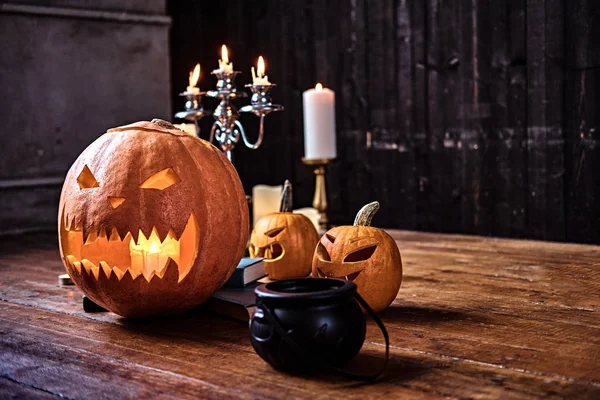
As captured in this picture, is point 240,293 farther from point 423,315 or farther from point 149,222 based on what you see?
point 423,315

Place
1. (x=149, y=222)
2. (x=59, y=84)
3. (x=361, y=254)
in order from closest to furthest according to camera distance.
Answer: (x=149, y=222) → (x=361, y=254) → (x=59, y=84)

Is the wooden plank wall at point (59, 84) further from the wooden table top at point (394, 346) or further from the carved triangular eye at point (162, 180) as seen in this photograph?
the carved triangular eye at point (162, 180)

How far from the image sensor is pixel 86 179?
4.97 ft

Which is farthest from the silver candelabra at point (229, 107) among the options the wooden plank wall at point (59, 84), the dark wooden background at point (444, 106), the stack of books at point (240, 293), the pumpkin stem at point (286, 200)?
the wooden plank wall at point (59, 84)

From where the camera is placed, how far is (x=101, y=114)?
3541 mm

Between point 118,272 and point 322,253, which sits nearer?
point 118,272

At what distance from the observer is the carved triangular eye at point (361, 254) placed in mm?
1539

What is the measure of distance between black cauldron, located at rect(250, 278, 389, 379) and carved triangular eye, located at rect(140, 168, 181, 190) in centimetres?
38

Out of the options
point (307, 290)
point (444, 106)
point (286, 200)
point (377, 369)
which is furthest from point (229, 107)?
point (444, 106)

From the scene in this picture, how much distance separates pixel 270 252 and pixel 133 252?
444 mm

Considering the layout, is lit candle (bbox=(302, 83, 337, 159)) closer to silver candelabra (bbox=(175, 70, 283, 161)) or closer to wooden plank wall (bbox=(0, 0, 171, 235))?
silver candelabra (bbox=(175, 70, 283, 161))

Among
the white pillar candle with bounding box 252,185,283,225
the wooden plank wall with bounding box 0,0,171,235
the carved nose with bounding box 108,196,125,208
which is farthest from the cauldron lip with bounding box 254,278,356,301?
the wooden plank wall with bounding box 0,0,171,235

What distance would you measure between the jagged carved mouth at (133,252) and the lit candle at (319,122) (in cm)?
101

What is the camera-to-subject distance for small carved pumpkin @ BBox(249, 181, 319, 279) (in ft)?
5.97
